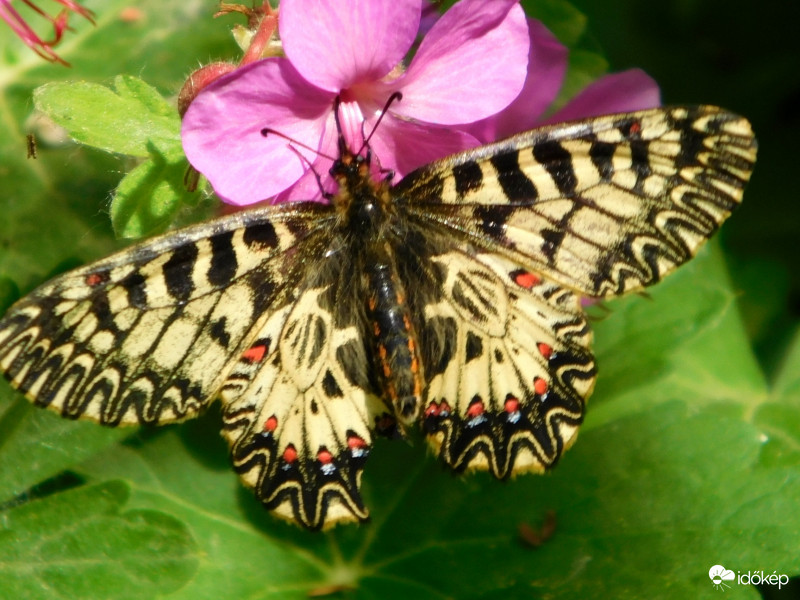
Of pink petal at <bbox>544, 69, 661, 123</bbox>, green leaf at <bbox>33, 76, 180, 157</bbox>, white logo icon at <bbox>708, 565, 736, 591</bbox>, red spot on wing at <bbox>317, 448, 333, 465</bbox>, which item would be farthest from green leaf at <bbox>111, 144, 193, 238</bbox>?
white logo icon at <bbox>708, 565, 736, 591</bbox>

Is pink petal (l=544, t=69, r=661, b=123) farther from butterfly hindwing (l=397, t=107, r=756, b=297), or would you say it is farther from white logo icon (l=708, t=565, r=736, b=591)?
white logo icon (l=708, t=565, r=736, b=591)

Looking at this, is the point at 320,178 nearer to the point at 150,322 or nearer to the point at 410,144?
the point at 410,144

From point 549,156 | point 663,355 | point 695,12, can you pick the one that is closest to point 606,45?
point 695,12

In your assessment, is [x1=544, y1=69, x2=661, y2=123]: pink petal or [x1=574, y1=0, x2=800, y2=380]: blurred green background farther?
[x1=574, y1=0, x2=800, y2=380]: blurred green background

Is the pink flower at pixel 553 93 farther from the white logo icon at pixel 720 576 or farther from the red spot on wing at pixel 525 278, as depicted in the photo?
the white logo icon at pixel 720 576

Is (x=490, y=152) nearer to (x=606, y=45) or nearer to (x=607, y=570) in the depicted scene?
(x=607, y=570)
